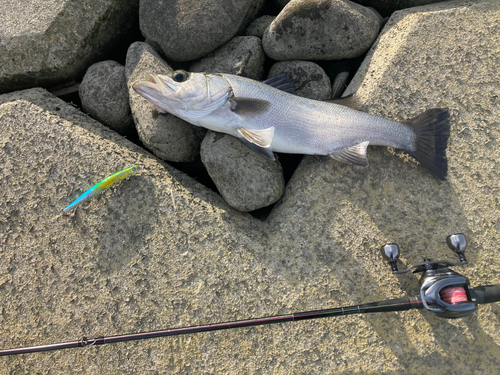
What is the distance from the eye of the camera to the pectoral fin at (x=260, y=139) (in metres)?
2.45

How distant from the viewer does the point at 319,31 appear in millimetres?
2785

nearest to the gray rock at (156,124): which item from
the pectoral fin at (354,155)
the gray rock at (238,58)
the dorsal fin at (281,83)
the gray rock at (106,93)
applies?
the gray rock at (106,93)

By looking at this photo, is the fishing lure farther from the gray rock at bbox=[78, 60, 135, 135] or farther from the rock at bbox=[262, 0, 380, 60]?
the rock at bbox=[262, 0, 380, 60]

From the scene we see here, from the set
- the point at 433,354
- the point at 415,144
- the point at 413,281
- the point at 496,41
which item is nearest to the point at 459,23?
the point at 496,41

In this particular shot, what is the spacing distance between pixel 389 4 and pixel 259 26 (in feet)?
4.50

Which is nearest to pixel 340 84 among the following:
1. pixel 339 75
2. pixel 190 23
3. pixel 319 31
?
pixel 339 75

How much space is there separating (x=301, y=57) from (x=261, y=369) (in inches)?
107

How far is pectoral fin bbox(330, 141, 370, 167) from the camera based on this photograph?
2.47 m

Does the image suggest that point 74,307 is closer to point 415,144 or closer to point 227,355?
point 227,355

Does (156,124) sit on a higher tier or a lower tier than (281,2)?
lower

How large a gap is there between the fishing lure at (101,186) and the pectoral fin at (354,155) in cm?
171

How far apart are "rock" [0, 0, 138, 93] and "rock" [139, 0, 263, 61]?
454mm

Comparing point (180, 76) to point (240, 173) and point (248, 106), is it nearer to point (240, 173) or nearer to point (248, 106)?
point (248, 106)

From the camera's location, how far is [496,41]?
2.76 meters
